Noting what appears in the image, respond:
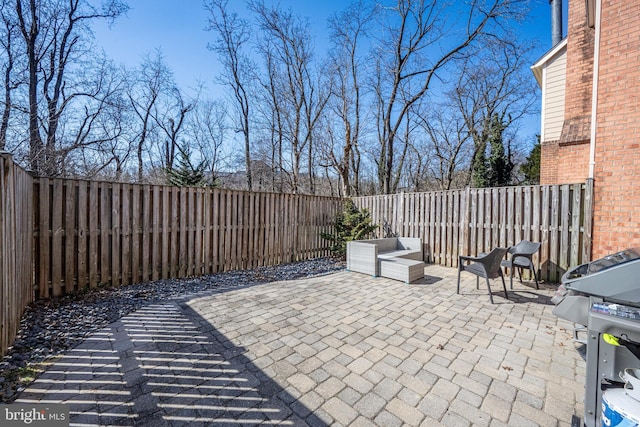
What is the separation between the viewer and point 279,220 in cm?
698

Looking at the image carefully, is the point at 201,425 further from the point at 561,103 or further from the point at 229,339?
the point at 561,103

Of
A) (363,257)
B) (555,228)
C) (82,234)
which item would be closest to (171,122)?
(82,234)

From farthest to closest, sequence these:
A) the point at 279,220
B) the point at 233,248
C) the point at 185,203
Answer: the point at 279,220, the point at 233,248, the point at 185,203

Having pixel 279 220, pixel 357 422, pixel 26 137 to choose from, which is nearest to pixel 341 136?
pixel 279 220

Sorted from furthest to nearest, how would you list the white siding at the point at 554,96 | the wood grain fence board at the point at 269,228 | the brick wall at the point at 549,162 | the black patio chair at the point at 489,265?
the brick wall at the point at 549,162
the white siding at the point at 554,96
the wood grain fence board at the point at 269,228
the black patio chair at the point at 489,265

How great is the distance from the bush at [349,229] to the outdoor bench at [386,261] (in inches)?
45.1

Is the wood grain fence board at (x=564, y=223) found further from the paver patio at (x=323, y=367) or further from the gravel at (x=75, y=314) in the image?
the gravel at (x=75, y=314)

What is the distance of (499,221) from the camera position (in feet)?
18.7

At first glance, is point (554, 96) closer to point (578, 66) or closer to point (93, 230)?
point (578, 66)

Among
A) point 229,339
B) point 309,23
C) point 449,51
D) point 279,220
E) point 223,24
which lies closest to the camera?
point 229,339

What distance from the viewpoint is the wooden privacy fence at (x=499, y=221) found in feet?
15.5

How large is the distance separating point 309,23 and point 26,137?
37.9 ft

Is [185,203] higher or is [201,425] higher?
[185,203]

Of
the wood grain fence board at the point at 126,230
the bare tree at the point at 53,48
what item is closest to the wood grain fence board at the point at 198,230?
the wood grain fence board at the point at 126,230
